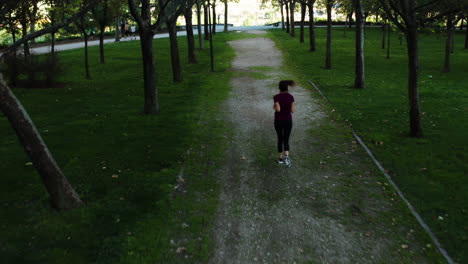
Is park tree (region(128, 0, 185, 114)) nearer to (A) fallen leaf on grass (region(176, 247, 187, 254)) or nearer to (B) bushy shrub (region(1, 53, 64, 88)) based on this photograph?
(A) fallen leaf on grass (region(176, 247, 187, 254))

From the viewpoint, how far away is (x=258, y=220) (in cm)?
753

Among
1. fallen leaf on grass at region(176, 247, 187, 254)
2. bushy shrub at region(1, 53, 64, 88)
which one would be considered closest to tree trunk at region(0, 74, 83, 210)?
fallen leaf on grass at region(176, 247, 187, 254)

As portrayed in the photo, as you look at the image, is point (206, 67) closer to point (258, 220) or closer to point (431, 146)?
point (431, 146)

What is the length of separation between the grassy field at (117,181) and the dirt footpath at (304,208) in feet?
1.74

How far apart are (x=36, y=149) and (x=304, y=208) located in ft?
17.4

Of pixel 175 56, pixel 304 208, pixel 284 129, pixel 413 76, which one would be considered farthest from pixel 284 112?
pixel 175 56

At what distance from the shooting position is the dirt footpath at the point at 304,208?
6516mm

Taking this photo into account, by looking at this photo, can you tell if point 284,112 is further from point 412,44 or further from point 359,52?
point 359,52

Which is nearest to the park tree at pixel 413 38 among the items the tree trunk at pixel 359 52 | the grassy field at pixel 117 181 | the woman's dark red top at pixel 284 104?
the woman's dark red top at pixel 284 104

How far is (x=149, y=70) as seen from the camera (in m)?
14.9

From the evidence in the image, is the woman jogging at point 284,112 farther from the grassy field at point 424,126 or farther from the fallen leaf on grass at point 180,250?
the fallen leaf on grass at point 180,250

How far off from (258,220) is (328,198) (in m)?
1.84

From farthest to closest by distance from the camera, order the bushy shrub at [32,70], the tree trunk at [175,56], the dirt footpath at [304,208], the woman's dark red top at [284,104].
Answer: the tree trunk at [175,56], the bushy shrub at [32,70], the woman's dark red top at [284,104], the dirt footpath at [304,208]

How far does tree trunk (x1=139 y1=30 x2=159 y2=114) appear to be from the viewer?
14.4 m
